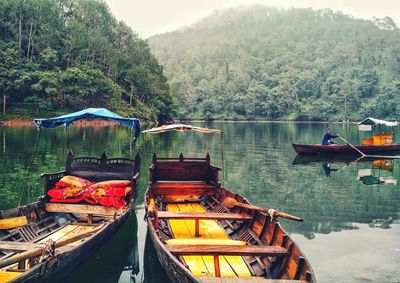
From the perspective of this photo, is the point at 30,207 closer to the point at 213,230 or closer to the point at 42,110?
the point at 213,230

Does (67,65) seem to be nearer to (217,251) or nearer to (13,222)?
(13,222)

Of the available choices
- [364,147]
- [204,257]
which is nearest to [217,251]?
[204,257]

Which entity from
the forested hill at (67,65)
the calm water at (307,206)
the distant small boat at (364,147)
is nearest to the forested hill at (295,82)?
the forested hill at (67,65)

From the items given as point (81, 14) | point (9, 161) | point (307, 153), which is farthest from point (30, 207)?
point (81, 14)

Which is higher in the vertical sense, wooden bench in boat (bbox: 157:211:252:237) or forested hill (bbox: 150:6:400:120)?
forested hill (bbox: 150:6:400:120)

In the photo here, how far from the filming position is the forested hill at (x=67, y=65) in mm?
53281

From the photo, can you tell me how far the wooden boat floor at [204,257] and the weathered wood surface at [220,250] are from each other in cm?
42

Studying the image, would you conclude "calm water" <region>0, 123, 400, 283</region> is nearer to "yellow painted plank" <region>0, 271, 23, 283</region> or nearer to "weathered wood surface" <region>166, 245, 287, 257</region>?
"weathered wood surface" <region>166, 245, 287, 257</region>

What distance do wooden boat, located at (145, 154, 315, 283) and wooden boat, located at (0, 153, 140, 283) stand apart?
1.08 meters

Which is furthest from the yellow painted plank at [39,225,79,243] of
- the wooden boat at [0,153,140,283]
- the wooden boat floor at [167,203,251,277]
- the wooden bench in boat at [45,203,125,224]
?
the wooden boat floor at [167,203,251,277]

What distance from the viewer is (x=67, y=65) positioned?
61250mm

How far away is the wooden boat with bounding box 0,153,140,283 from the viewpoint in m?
6.03

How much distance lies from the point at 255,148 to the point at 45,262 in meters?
29.7

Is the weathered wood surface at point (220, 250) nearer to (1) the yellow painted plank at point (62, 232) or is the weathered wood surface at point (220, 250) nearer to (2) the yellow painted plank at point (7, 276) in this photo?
(2) the yellow painted plank at point (7, 276)
